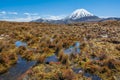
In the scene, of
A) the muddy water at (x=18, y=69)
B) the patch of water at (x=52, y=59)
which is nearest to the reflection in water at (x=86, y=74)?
the patch of water at (x=52, y=59)

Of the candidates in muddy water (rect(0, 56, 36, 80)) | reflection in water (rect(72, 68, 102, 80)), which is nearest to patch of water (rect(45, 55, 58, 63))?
muddy water (rect(0, 56, 36, 80))

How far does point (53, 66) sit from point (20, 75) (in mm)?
2856

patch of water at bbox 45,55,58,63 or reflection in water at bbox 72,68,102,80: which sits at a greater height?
patch of water at bbox 45,55,58,63

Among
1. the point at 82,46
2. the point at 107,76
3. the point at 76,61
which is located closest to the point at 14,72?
the point at 76,61

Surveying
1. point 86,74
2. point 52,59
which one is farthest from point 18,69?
point 86,74

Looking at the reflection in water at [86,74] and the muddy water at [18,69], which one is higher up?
the muddy water at [18,69]

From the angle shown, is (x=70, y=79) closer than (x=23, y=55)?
Yes

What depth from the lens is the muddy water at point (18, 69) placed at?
13.8 metres

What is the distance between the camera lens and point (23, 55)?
62.5ft

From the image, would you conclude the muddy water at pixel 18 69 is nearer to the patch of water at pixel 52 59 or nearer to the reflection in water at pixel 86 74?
the patch of water at pixel 52 59

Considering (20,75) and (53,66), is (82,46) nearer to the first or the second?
(53,66)

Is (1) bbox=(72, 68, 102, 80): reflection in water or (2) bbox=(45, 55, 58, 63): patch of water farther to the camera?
(2) bbox=(45, 55, 58, 63): patch of water

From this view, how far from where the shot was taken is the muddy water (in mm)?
13844

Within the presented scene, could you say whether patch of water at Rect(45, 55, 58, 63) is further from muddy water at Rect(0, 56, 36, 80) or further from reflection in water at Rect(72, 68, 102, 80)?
reflection in water at Rect(72, 68, 102, 80)
